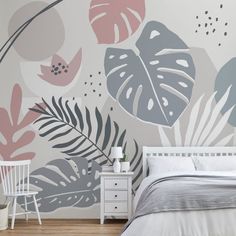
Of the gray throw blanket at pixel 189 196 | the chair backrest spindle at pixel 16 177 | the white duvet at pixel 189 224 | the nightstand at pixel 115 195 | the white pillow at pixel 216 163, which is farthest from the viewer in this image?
the chair backrest spindle at pixel 16 177

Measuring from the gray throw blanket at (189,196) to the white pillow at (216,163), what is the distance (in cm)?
138

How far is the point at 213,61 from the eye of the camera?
18.8 ft

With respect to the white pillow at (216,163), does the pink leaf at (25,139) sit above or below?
above

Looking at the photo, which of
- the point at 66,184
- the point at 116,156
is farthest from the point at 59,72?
the point at 66,184

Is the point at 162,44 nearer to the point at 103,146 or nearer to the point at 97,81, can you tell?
the point at 97,81

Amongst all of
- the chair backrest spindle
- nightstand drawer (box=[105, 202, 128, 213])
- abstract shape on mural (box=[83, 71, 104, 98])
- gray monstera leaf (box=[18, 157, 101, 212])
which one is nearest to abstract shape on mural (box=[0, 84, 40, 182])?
the chair backrest spindle

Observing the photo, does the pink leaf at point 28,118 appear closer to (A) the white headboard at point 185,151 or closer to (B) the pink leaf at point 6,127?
(B) the pink leaf at point 6,127

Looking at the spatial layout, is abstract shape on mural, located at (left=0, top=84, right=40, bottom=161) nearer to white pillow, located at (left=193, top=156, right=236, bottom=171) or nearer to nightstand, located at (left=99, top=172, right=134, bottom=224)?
nightstand, located at (left=99, top=172, right=134, bottom=224)

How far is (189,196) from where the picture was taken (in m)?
3.50

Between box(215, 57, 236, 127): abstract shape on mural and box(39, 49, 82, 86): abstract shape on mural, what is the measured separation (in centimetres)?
190

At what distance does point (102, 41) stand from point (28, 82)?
3.74 feet

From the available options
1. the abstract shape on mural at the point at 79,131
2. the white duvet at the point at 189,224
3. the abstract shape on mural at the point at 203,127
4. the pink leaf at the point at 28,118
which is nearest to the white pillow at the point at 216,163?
the abstract shape on mural at the point at 203,127

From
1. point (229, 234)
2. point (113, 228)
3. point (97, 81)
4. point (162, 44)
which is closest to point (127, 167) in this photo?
point (113, 228)

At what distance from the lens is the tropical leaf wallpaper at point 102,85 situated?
571 centimetres
